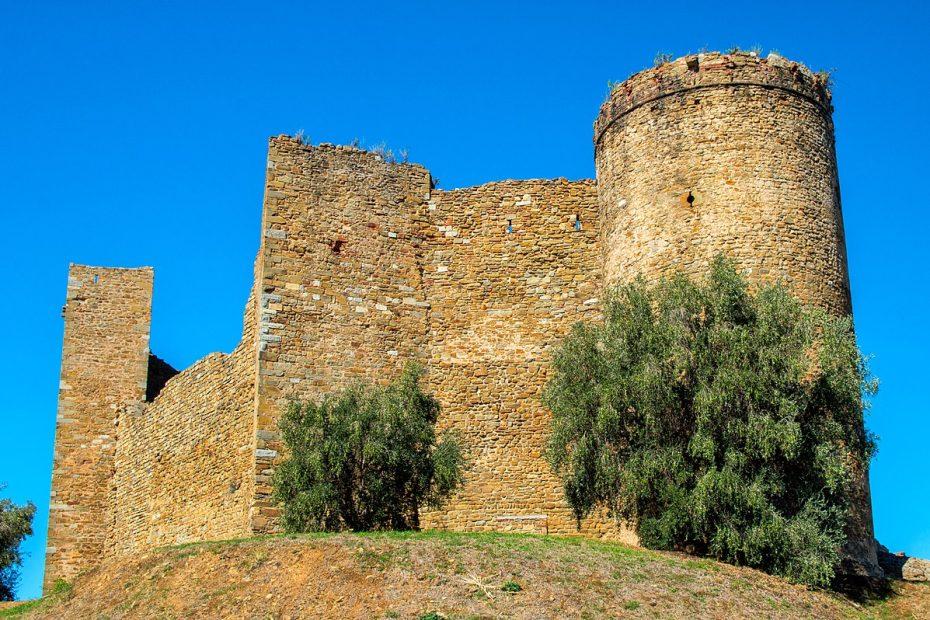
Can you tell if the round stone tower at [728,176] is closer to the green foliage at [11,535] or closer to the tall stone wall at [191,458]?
the tall stone wall at [191,458]

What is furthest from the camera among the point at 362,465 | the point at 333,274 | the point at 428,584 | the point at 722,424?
the point at 333,274

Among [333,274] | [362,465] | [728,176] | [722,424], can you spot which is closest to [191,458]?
[333,274]

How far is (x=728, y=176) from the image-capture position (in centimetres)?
2570

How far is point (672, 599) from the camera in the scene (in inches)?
752

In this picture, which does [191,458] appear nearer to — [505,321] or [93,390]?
[93,390]

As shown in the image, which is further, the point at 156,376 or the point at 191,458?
the point at 156,376

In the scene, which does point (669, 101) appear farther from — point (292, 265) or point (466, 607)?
point (466, 607)

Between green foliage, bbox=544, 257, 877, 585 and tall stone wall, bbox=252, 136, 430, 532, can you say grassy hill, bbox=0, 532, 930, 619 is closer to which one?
green foliage, bbox=544, 257, 877, 585

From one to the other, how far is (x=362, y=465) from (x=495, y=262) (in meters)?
6.50

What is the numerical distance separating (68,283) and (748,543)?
20.4 meters

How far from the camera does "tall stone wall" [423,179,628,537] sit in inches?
1054

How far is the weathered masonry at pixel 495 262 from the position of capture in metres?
25.7

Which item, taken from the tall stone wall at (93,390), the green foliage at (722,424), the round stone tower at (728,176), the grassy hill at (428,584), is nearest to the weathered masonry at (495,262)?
the round stone tower at (728,176)

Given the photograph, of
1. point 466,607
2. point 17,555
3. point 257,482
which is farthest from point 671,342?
point 17,555
